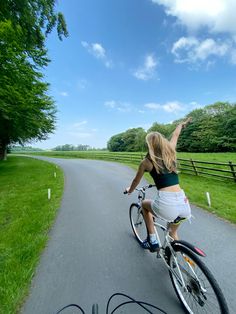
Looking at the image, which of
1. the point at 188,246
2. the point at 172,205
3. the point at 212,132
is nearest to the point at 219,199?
the point at 172,205

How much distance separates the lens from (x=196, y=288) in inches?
83.5

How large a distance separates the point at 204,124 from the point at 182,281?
54.1 meters

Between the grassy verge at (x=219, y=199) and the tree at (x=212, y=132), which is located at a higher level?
the tree at (x=212, y=132)

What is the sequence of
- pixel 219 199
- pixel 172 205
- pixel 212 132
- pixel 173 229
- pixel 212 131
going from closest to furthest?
pixel 172 205, pixel 173 229, pixel 219 199, pixel 212 132, pixel 212 131

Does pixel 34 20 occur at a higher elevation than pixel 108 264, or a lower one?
higher

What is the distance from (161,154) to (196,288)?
146cm

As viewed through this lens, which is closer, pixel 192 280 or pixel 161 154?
pixel 192 280

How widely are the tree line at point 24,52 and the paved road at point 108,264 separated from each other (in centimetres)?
715

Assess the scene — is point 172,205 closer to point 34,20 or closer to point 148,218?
point 148,218

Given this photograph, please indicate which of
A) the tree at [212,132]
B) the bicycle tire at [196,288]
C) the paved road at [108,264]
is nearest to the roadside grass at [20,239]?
the paved road at [108,264]

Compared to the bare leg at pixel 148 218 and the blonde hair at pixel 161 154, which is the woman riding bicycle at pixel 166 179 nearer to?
the blonde hair at pixel 161 154

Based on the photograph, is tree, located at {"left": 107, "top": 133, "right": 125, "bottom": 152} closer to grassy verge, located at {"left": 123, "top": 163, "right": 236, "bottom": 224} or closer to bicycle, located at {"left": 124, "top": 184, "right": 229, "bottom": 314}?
grassy verge, located at {"left": 123, "top": 163, "right": 236, "bottom": 224}

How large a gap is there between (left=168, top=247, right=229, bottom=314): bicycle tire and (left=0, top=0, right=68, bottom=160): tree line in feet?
30.7

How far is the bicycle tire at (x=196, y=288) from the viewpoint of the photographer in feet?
6.17
